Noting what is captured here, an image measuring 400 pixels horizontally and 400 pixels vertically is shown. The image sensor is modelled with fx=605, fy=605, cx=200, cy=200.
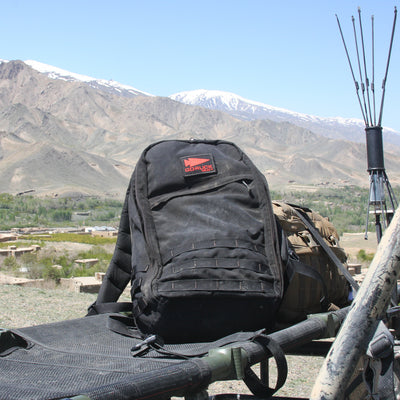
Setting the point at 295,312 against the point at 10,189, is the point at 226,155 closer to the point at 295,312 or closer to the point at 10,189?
the point at 295,312

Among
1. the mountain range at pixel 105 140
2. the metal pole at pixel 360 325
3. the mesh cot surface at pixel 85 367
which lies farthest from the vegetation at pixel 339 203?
the metal pole at pixel 360 325

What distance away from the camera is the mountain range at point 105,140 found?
7919 cm

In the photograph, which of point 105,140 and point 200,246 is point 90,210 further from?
point 200,246

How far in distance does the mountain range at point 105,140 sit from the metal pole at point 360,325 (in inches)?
2856

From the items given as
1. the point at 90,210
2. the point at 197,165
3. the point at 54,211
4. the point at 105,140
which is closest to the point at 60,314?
the point at 197,165

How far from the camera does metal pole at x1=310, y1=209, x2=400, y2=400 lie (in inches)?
45.9

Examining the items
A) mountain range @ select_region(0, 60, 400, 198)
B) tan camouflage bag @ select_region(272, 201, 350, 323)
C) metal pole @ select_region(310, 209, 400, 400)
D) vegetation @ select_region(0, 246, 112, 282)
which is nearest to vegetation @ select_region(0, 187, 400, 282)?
mountain range @ select_region(0, 60, 400, 198)

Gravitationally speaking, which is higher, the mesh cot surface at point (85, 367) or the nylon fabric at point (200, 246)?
the nylon fabric at point (200, 246)

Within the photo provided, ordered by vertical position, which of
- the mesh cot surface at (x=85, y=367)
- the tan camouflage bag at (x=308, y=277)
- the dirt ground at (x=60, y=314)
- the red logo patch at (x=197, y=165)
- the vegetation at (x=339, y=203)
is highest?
the red logo patch at (x=197, y=165)

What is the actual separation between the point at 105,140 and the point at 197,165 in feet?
367

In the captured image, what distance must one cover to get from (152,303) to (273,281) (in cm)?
42

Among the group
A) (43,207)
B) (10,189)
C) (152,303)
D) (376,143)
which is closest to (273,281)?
(152,303)

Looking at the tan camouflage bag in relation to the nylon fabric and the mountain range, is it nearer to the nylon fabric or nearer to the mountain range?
the nylon fabric

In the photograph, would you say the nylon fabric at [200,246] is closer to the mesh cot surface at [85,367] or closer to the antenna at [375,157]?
the mesh cot surface at [85,367]
